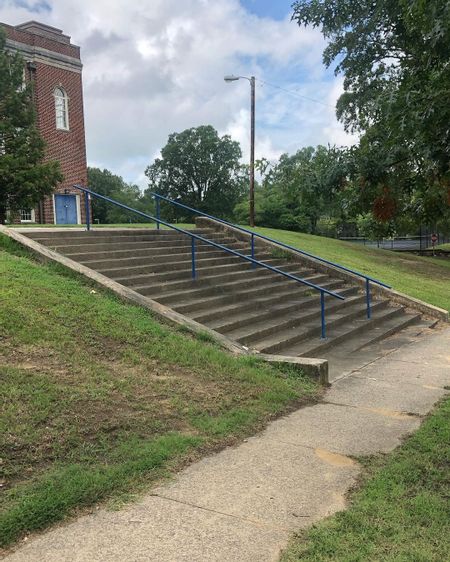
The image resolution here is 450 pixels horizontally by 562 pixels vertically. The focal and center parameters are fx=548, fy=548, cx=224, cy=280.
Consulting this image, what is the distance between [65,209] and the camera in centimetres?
2952

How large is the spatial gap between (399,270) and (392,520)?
16720mm

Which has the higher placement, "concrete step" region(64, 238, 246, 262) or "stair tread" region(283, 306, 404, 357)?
"concrete step" region(64, 238, 246, 262)

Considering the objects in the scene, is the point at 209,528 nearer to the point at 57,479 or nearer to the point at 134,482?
the point at 134,482

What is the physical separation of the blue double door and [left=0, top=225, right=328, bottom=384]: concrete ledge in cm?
2015

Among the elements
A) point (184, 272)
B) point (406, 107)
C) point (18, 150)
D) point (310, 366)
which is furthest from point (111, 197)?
point (406, 107)

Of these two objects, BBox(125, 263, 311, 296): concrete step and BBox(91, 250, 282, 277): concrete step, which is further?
BBox(91, 250, 282, 277): concrete step

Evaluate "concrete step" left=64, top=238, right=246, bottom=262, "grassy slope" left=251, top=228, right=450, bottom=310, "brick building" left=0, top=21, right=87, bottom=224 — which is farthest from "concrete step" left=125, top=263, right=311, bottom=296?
"brick building" left=0, top=21, right=87, bottom=224

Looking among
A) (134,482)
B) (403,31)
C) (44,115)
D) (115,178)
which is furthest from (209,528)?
(115,178)

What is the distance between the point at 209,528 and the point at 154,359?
319 cm

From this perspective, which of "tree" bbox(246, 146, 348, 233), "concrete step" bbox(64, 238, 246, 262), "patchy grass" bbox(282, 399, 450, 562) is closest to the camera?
"patchy grass" bbox(282, 399, 450, 562)

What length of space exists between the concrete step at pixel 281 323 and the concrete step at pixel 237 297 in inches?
20.2

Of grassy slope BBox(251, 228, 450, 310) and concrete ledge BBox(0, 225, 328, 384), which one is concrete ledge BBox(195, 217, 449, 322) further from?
concrete ledge BBox(0, 225, 328, 384)

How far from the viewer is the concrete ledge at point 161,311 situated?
268 inches

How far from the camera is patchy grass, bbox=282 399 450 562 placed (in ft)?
10.1
